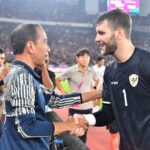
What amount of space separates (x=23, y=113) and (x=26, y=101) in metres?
0.08

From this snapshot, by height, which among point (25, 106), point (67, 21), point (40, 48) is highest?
point (40, 48)

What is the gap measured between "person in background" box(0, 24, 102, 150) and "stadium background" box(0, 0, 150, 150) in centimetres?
3377

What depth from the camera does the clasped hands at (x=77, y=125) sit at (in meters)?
2.78

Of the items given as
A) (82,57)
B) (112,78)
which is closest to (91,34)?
(82,57)

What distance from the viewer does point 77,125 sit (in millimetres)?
2857

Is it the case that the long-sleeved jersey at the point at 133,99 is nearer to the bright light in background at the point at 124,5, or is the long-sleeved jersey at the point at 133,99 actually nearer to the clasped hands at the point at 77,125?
the clasped hands at the point at 77,125

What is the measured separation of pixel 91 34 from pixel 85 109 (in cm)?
3392

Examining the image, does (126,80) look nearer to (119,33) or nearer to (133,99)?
(133,99)

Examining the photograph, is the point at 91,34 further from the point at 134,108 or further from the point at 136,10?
→ the point at 134,108

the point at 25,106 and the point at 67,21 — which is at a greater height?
the point at 25,106

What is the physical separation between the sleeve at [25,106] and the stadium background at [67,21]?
111 ft

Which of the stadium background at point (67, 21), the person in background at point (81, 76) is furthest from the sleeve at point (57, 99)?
the stadium background at point (67, 21)

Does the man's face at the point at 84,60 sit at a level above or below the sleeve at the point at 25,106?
below

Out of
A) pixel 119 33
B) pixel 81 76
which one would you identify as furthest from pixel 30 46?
pixel 81 76
